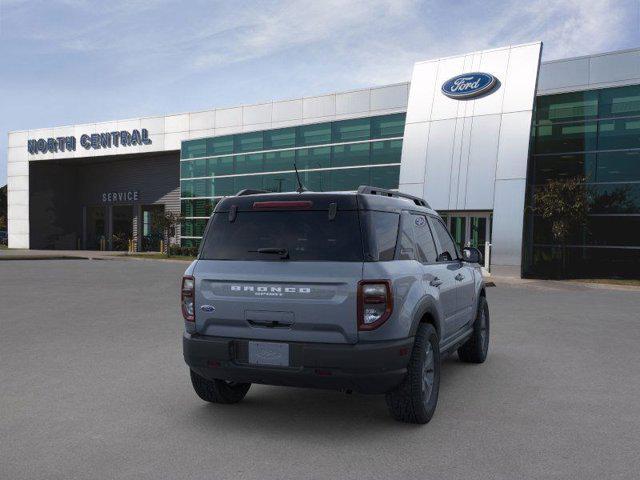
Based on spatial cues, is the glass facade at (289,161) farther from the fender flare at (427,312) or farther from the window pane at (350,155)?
the fender flare at (427,312)

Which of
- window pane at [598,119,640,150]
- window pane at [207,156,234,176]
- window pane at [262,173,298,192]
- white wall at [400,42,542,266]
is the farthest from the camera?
window pane at [207,156,234,176]

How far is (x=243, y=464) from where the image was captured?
13.1 ft

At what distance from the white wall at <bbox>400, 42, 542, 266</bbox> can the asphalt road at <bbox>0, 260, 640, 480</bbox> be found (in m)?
13.6

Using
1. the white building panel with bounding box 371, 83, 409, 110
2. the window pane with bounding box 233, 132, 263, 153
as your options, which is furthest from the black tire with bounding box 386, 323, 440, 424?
the window pane with bounding box 233, 132, 263, 153

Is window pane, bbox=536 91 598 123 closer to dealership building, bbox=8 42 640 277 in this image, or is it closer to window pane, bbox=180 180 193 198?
dealership building, bbox=8 42 640 277

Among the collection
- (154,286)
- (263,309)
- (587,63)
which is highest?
(587,63)

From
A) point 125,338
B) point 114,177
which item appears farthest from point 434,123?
point 114,177

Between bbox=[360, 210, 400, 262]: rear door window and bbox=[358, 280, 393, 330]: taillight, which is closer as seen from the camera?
bbox=[358, 280, 393, 330]: taillight

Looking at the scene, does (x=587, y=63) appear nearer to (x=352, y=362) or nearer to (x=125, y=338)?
(x=125, y=338)

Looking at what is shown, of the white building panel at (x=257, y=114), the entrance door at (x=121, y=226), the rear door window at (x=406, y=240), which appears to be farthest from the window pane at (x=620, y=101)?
the entrance door at (x=121, y=226)

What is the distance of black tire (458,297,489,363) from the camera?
711cm

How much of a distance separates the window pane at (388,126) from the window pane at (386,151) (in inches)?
14.5

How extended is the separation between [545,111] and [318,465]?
22.8 m

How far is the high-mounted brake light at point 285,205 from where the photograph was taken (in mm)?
4734
